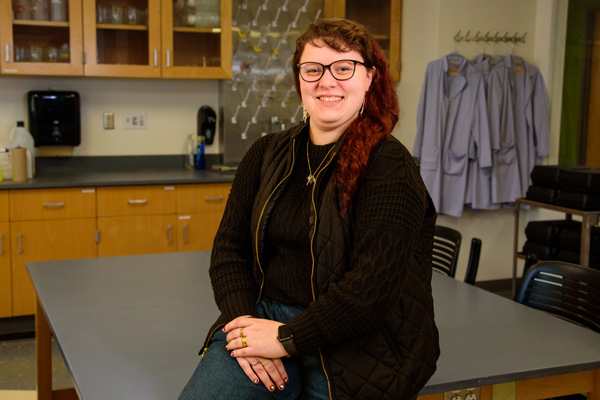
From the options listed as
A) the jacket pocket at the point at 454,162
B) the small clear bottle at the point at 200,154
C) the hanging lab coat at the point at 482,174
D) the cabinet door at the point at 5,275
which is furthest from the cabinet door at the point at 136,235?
the hanging lab coat at the point at 482,174

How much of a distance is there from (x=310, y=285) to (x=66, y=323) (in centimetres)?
76

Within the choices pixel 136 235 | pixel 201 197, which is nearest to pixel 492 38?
pixel 201 197

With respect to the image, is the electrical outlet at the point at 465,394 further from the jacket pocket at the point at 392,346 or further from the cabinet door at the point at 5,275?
the cabinet door at the point at 5,275

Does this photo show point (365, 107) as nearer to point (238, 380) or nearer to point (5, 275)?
point (238, 380)

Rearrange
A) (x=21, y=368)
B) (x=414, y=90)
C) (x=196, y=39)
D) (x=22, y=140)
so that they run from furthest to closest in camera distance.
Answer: (x=414, y=90) < (x=196, y=39) < (x=22, y=140) < (x=21, y=368)

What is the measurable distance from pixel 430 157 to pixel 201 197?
60.7 inches

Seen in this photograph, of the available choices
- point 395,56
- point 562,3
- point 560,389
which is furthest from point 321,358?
point 562,3

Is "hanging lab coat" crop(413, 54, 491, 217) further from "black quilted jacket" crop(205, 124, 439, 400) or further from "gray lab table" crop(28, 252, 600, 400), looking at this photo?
"black quilted jacket" crop(205, 124, 439, 400)

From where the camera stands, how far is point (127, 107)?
4637 millimetres

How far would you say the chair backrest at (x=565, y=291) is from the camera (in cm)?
203

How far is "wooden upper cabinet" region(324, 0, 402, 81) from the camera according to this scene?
481 centimetres

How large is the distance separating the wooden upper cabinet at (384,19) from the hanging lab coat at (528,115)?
810 mm

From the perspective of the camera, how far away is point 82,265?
2.52m

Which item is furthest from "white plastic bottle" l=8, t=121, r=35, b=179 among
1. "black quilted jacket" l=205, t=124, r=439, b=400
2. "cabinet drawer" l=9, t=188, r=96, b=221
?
"black quilted jacket" l=205, t=124, r=439, b=400
